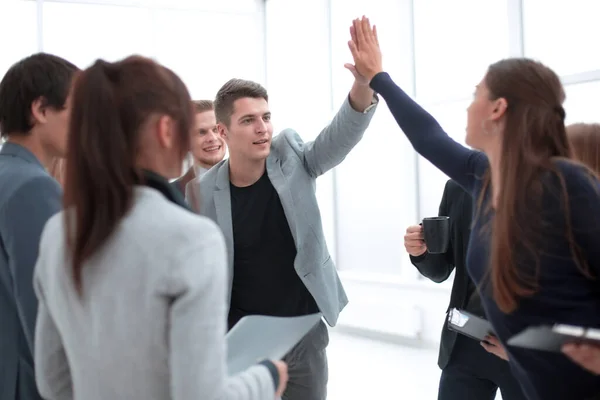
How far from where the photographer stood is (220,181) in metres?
2.54

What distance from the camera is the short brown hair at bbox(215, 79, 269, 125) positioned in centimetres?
266

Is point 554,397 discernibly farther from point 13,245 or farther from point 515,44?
point 515,44

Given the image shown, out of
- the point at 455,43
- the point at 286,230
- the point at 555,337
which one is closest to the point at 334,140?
the point at 286,230

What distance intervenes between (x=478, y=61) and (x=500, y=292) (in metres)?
4.03

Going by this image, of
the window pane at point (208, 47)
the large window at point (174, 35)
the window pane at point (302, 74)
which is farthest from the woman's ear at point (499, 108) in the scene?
the window pane at point (208, 47)

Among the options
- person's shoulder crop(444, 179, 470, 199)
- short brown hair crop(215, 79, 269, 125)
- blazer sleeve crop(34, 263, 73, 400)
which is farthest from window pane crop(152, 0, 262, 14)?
blazer sleeve crop(34, 263, 73, 400)

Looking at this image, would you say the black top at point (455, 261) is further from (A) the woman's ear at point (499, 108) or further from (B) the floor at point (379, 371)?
(B) the floor at point (379, 371)

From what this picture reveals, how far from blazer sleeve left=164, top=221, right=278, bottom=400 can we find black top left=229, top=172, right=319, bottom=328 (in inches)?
50.1

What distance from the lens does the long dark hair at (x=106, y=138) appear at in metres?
1.13

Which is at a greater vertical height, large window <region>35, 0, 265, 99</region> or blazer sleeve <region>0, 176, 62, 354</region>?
large window <region>35, 0, 265, 99</region>

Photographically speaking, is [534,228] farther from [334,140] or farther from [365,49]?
[334,140]

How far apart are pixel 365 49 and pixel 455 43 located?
3.61 m

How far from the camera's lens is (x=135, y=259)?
3.61 feet

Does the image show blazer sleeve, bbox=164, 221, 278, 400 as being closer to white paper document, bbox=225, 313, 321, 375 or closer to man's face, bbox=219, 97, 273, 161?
white paper document, bbox=225, 313, 321, 375
